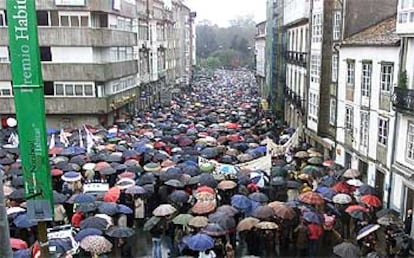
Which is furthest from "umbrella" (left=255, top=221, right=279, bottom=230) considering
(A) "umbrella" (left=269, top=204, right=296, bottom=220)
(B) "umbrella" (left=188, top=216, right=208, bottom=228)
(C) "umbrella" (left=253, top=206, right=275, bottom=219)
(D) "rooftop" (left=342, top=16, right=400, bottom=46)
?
(D) "rooftop" (left=342, top=16, right=400, bottom=46)

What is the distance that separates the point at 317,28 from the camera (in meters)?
30.3

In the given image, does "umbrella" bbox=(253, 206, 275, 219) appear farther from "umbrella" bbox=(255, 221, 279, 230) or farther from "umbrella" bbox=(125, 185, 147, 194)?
"umbrella" bbox=(125, 185, 147, 194)

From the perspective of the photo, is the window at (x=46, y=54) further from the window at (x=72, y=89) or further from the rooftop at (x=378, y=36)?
the rooftop at (x=378, y=36)

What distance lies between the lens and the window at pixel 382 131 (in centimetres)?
2169

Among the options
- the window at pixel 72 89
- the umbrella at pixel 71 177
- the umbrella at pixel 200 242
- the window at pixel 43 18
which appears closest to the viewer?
the umbrella at pixel 200 242

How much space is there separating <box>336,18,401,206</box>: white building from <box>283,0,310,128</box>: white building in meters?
7.73

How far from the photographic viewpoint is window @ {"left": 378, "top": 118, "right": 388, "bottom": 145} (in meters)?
21.7

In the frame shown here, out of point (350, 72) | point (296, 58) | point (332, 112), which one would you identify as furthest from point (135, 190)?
point (296, 58)

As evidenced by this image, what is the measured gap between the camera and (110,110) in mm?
39688

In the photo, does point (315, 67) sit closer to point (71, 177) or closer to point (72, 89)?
point (71, 177)

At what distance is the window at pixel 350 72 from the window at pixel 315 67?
12.0 ft

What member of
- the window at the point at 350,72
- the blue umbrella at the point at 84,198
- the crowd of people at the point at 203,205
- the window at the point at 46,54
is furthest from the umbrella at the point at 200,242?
the window at the point at 46,54

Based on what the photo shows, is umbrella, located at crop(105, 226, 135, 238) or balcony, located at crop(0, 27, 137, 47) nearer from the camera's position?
umbrella, located at crop(105, 226, 135, 238)

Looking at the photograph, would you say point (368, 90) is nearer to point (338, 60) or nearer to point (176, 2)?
point (338, 60)
